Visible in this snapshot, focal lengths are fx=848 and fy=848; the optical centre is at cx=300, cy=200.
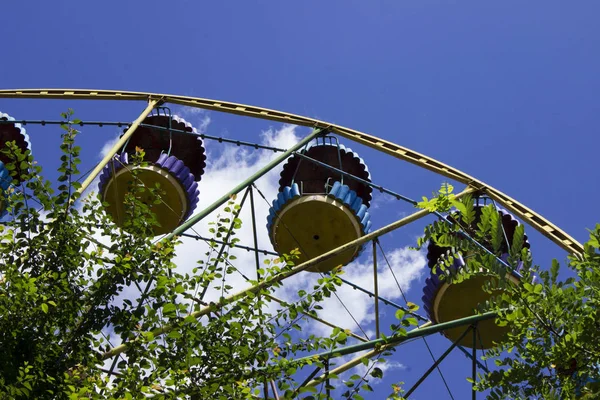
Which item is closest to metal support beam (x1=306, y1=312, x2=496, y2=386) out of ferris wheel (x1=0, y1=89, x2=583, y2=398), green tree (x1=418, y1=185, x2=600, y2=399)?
ferris wheel (x1=0, y1=89, x2=583, y2=398)

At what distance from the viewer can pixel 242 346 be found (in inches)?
298

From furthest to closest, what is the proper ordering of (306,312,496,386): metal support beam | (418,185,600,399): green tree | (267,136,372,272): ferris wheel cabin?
(267,136,372,272): ferris wheel cabin → (306,312,496,386): metal support beam → (418,185,600,399): green tree

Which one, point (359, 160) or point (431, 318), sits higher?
point (359, 160)

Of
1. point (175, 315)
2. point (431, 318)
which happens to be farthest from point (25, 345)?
point (431, 318)

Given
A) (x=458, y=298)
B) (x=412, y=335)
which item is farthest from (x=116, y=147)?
(x=458, y=298)

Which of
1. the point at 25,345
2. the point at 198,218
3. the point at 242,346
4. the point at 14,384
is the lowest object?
the point at 14,384

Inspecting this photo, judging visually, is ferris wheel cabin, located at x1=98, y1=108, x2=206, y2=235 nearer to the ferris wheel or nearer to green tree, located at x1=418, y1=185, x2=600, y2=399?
the ferris wheel

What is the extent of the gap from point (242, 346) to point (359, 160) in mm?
9909

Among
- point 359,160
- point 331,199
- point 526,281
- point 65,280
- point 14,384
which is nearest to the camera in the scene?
point 526,281

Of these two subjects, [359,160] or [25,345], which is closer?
[25,345]

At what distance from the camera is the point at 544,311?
630 centimetres

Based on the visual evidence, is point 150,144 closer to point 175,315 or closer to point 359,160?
point 359,160

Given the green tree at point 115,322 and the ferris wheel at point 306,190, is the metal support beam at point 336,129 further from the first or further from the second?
the green tree at point 115,322

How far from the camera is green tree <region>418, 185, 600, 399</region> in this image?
618 centimetres
